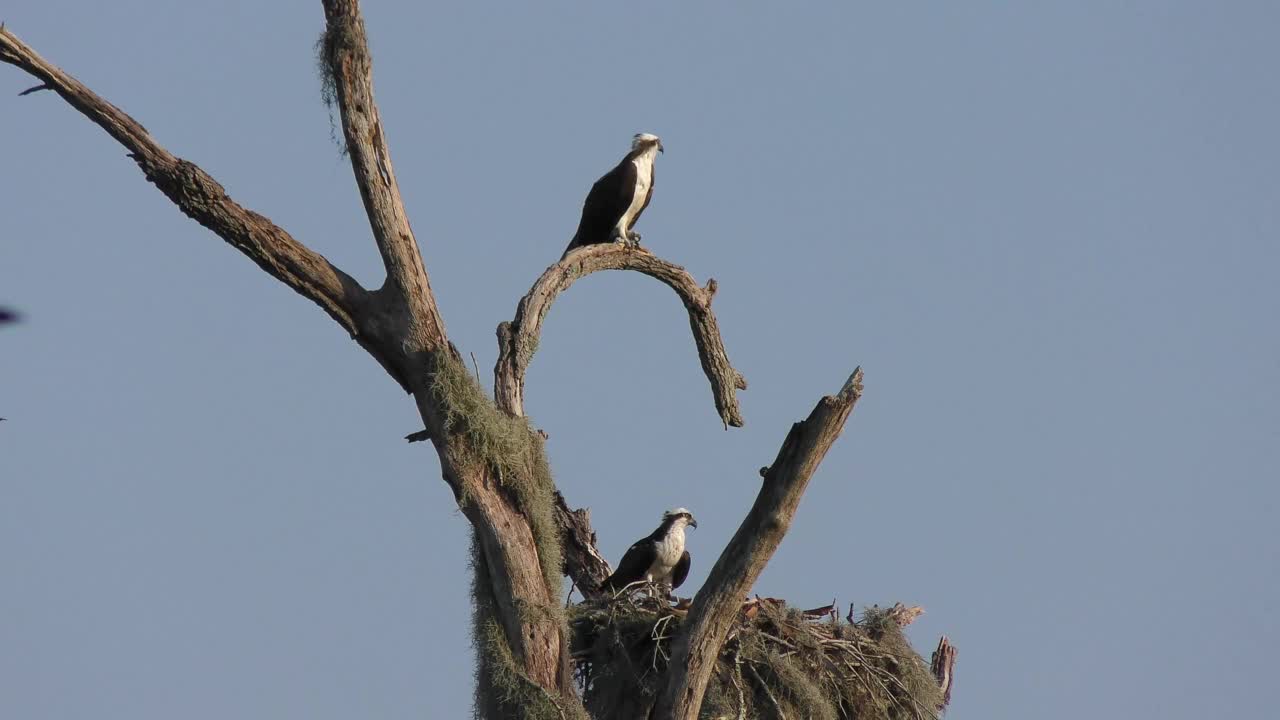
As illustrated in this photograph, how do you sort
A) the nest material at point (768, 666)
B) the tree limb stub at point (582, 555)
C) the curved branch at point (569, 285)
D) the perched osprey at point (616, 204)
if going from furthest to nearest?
1. the perched osprey at point (616, 204)
2. the tree limb stub at point (582, 555)
3. the nest material at point (768, 666)
4. the curved branch at point (569, 285)

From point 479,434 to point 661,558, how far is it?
12.3ft

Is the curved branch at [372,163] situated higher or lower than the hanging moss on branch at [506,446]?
higher

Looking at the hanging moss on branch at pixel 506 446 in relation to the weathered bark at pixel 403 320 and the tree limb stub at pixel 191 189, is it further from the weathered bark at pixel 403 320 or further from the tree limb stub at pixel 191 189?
the tree limb stub at pixel 191 189

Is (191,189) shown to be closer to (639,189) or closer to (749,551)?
(749,551)

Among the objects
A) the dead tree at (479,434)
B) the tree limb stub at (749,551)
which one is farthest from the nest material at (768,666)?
the dead tree at (479,434)

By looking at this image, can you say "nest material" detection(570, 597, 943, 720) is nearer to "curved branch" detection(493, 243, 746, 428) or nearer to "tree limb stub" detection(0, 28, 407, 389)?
"curved branch" detection(493, 243, 746, 428)

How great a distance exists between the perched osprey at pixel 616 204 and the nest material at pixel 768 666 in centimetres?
308

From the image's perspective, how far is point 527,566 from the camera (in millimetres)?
8367

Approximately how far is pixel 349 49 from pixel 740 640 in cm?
436

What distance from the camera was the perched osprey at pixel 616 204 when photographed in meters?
11.9

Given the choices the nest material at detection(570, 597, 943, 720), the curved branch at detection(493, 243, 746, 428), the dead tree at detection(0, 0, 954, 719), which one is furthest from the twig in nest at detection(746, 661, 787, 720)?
the curved branch at detection(493, 243, 746, 428)

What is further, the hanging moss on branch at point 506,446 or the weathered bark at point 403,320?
the hanging moss on branch at point 506,446

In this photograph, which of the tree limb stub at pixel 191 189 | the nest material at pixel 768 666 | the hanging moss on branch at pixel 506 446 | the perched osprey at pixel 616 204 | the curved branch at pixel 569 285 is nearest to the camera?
the tree limb stub at pixel 191 189

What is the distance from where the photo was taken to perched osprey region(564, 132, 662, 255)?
1195 cm
